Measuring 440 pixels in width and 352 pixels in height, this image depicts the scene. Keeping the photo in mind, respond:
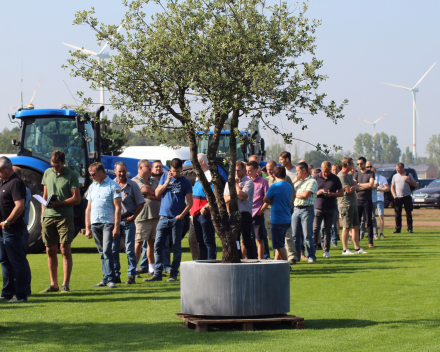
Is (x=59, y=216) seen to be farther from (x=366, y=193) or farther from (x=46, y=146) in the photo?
(x=366, y=193)

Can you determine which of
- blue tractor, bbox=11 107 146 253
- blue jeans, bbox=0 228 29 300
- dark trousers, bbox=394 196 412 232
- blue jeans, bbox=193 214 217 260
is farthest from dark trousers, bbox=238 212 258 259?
dark trousers, bbox=394 196 412 232

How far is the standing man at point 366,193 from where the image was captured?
53.5ft

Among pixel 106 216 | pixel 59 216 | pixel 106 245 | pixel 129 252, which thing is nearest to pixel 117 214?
pixel 106 216

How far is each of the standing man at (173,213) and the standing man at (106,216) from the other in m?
0.88

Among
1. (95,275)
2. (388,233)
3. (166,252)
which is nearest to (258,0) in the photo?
(166,252)

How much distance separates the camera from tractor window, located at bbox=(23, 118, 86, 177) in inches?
588

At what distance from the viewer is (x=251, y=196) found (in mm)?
11156

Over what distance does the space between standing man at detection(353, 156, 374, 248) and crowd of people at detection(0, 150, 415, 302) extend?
2636mm

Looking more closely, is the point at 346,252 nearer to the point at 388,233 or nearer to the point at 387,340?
the point at 388,233

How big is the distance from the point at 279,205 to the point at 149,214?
84.9 inches

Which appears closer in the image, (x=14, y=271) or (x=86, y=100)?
(x=86, y=100)

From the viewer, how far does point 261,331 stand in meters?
6.58

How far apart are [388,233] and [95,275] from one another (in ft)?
38.8

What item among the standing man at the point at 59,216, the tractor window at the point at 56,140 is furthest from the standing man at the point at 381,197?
the standing man at the point at 59,216
